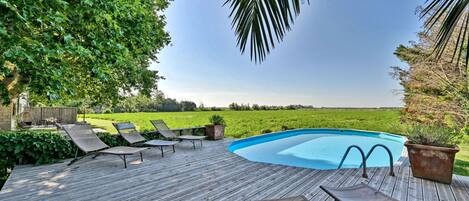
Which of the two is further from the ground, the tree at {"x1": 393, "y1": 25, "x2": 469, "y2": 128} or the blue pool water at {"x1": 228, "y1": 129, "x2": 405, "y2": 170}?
the tree at {"x1": 393, "y1": 25, "x2": 469, "y2": 128}

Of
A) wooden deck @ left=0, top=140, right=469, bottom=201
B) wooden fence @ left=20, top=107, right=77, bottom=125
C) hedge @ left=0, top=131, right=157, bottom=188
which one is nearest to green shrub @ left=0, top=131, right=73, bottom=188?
hedge @ left=0, top=131, right=157, bottom=188

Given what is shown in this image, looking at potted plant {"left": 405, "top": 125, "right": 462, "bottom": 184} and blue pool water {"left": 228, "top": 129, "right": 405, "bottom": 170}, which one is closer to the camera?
potted plant {"left": 405, "top": 125, "right": 462, "bottom": 184}

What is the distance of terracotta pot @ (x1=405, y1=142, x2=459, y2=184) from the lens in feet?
12.8

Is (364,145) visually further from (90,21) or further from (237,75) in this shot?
(90,21)

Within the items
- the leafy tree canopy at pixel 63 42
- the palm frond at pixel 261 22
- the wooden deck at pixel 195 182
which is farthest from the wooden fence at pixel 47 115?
the palm frond at pixel 261 22

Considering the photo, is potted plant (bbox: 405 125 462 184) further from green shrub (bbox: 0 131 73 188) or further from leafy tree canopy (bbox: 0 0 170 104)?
green shrub (bbox: 0 131 73 188)

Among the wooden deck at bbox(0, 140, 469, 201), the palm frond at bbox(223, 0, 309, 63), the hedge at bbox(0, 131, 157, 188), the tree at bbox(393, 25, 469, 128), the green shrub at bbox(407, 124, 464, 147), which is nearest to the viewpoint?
the palm frond at bbox(223, 0, 309, 63)

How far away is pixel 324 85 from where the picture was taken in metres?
16.0

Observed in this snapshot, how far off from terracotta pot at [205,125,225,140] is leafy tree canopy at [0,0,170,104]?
3.11 m

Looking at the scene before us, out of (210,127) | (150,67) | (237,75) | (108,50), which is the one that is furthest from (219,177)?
(237,75)

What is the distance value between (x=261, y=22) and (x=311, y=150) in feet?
31.1

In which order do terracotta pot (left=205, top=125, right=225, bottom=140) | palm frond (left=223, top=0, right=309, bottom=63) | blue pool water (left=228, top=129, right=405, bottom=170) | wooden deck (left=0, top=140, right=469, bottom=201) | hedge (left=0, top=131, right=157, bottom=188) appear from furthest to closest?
terracotta pot (left=205, top=125, right=225, bottom=140)
blue pool water (left=228, top=129, right=405, bottom=170)
hedge (left=0, top=131, right=157, bottom=188)
wooden deck (left=0, top=140, right=469, bottom=201)
palm frond (left=223, top=0, right=309, bottom=63)

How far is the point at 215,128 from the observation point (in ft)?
29.2

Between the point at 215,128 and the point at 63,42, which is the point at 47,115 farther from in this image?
the point at 63,42
